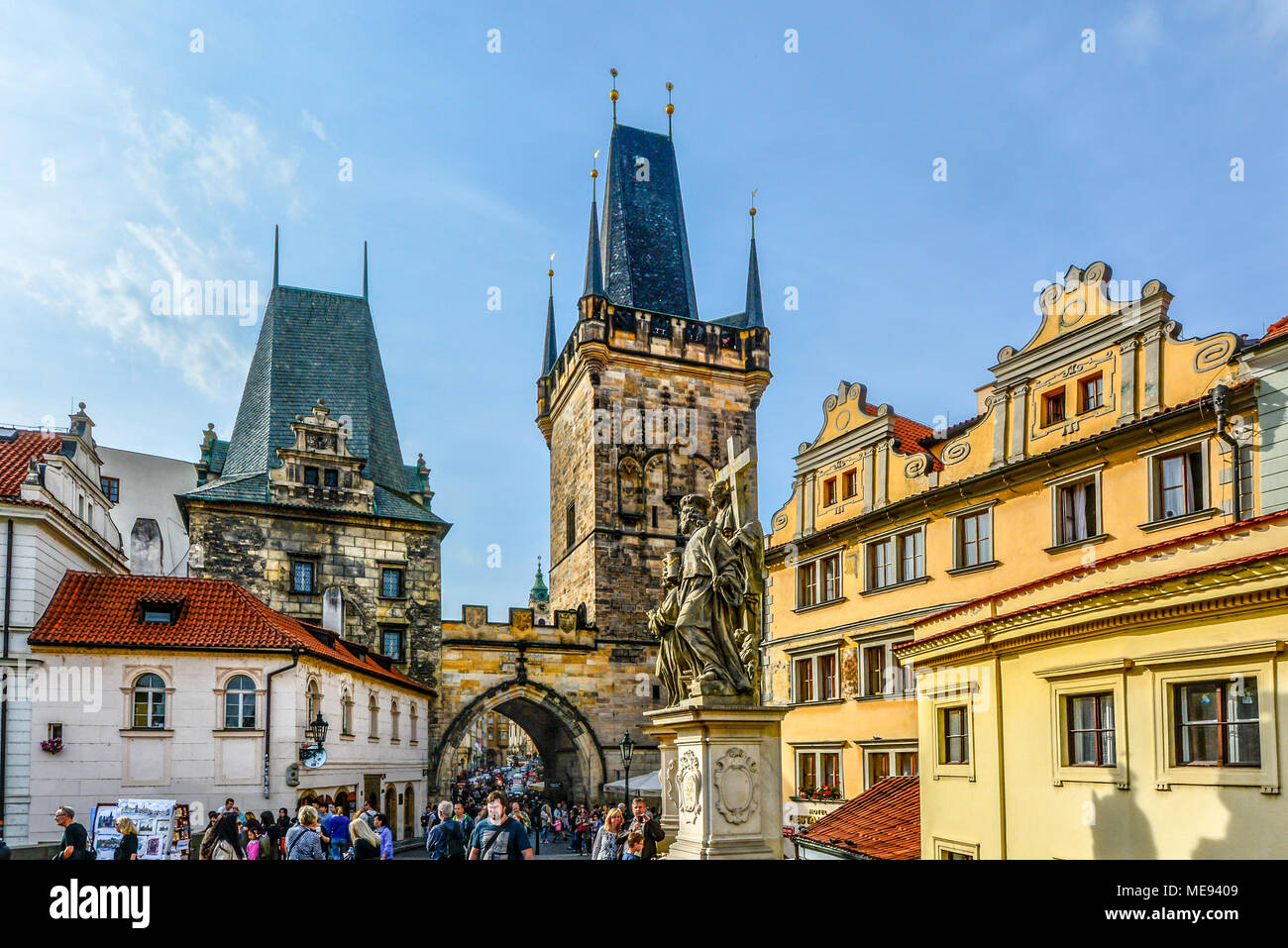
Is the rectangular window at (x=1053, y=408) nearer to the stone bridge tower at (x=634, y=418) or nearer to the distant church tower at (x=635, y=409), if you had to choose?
the distant church tower at (x=635, y=409)

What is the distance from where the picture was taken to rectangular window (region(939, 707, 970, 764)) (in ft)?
47.4

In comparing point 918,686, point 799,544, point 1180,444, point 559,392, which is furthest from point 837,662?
point 559,392

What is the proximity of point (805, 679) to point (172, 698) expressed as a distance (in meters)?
13.4

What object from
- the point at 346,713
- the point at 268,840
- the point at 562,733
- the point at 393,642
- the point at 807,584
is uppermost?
the point at 807,584

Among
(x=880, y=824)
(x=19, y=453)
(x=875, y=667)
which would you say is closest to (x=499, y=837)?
(x=880, y=824)

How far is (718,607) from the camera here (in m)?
8.70

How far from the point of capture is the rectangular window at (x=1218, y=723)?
930cm

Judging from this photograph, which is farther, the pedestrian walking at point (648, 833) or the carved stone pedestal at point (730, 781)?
the pedestrian walking at point (648, 833)

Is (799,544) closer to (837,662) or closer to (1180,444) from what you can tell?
(837,662)

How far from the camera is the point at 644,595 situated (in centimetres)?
4262

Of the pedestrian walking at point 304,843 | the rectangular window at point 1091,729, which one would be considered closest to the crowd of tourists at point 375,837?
the pedestrian walking at point 304,843

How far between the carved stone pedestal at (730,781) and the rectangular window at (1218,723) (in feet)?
13.8

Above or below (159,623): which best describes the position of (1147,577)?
above

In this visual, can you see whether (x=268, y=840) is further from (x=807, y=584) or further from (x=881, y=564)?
(x=807, y=584)
